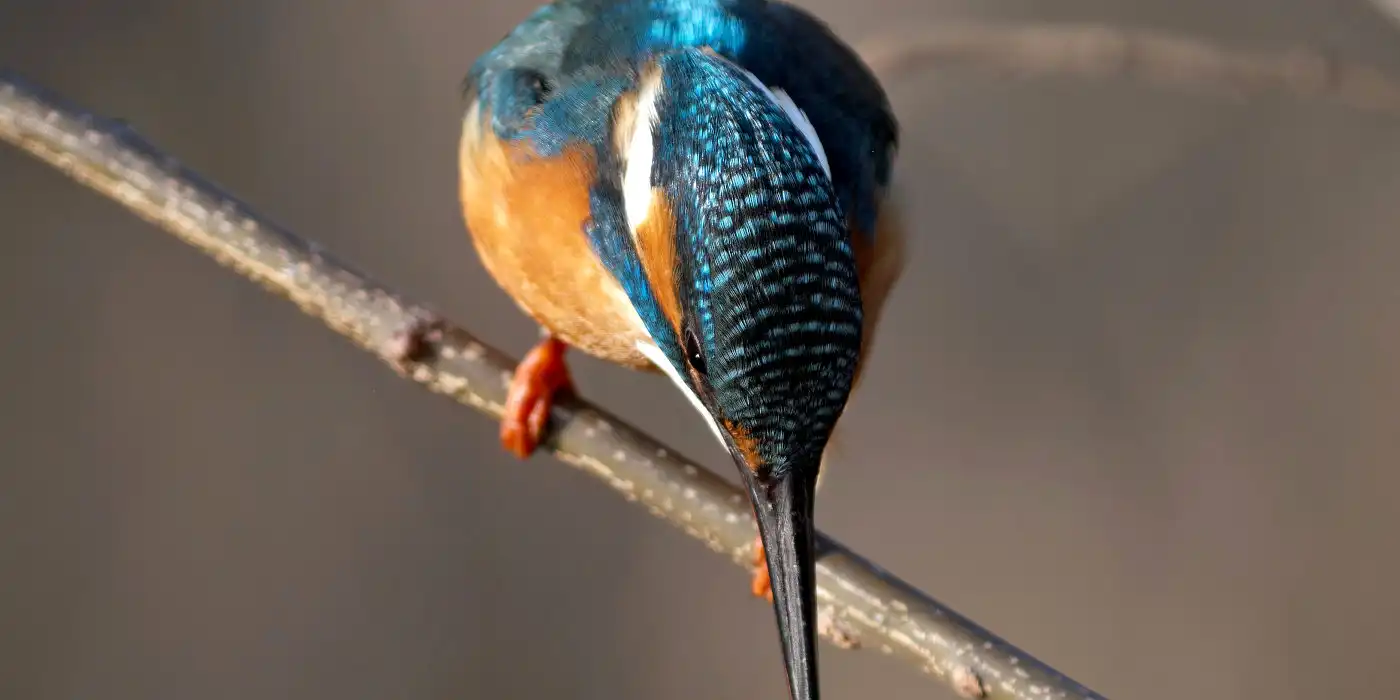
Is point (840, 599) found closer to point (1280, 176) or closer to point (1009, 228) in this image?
point (1009, 228)

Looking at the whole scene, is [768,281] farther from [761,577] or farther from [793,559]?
[761,577]

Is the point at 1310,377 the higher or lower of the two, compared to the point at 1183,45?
lower

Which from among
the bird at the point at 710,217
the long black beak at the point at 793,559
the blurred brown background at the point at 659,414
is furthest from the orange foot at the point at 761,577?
the blurred brown background at the point at 659,414

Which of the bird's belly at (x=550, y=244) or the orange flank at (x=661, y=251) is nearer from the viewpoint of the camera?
the orange flank at (x=661, y=251)

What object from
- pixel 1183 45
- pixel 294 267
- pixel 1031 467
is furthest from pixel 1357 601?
pixel 294 267

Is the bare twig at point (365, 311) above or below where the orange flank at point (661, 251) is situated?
below

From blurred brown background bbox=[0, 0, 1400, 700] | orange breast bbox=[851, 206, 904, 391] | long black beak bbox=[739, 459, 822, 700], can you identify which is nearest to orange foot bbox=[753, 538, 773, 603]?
orange breast bbox=[851, 206, 904, 391]

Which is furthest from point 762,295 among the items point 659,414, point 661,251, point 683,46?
point 659,414

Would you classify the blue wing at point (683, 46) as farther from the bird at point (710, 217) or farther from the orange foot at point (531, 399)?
the orange foot at point (531, 399)
